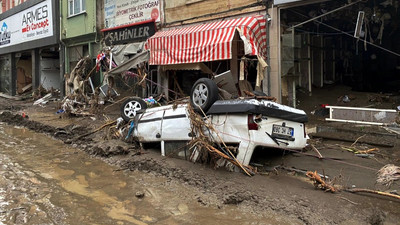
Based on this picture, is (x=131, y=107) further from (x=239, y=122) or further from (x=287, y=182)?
(x=287, y=182)

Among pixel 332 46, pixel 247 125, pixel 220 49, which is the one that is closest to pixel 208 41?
pixel 220 49

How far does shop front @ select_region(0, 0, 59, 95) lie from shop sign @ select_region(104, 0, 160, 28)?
4984 millimetres

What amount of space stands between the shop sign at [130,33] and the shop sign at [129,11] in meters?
0.25

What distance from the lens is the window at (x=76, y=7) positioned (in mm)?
17911

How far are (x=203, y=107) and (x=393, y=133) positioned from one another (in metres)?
4.46

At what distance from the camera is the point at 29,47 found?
22.4 meters

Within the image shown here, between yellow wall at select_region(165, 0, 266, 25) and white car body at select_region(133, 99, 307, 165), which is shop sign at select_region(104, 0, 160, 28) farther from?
white car body at select_region(133, 99, 307, 165)

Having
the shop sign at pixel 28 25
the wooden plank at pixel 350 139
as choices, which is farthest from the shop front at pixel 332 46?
the shop sign at pixel 28 25

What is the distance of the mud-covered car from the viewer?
5.44m

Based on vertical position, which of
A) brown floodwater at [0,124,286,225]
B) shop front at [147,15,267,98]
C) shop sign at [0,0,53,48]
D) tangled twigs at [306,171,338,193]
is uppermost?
shop sign at [0,0,53,48]

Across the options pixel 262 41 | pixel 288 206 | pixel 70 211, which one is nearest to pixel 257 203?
pixel 288 206

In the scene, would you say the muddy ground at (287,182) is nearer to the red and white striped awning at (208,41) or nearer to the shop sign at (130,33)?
the red and white striped awning at (208,41)

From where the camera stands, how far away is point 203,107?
608cm

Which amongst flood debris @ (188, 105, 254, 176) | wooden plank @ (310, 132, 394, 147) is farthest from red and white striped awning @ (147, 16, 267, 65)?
flood debris @ (188, 105, 254, 176)
